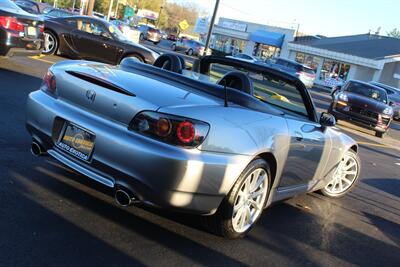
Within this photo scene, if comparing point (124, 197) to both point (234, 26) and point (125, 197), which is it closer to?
point (125, 197)

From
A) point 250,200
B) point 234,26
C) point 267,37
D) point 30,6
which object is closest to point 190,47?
point 267,37

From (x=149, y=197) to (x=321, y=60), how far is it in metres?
45.5

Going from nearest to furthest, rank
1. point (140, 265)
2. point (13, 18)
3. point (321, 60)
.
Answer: point (140, 265) < point (13, 18) < point (321, 60)

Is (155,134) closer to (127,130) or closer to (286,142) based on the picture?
(127,130)

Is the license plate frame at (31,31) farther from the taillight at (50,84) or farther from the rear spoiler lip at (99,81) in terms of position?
the rear spoiler lip at (99,81)

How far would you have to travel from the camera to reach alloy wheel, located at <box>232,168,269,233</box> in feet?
13.0

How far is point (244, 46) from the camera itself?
60125 mm

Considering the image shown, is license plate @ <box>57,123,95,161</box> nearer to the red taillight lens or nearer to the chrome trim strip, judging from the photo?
the chrome trim strip

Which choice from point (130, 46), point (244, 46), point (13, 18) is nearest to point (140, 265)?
point (13, 18)

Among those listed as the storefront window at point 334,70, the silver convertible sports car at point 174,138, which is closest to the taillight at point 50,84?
the silver convertible sports car at point 174,138

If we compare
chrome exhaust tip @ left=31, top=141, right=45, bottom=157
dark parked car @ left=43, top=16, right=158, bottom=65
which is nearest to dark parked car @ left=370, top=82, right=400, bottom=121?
dark parked car @ left=43, top=16, right=158, bottom=65

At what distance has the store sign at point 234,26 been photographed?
6084cm

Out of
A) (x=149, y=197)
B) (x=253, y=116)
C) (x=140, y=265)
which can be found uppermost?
(x=253, y=116)

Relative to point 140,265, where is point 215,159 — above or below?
above
